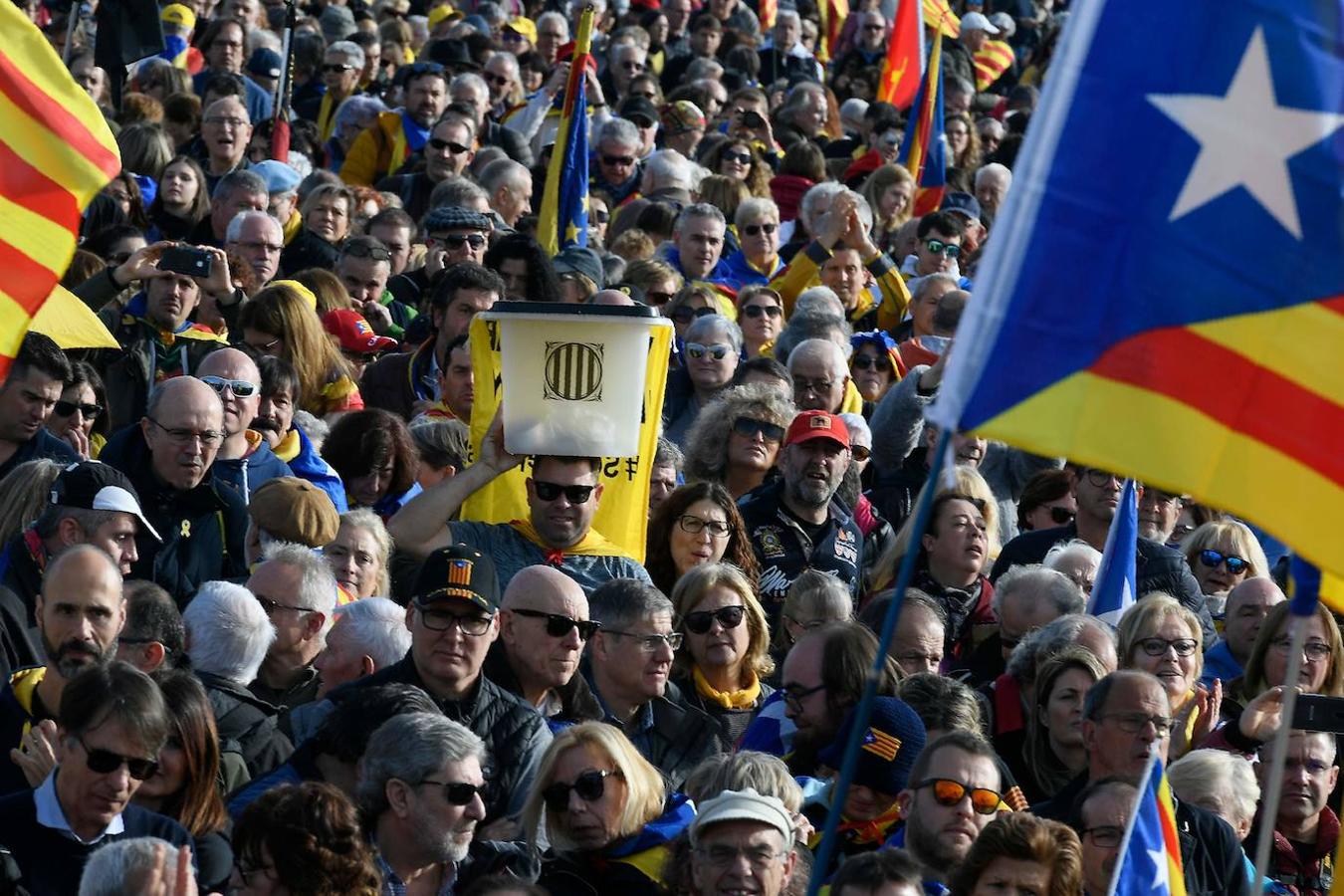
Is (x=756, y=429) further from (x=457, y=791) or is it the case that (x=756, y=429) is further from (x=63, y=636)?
(x=457, y=791)

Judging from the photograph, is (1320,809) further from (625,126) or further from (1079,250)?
(625,126)

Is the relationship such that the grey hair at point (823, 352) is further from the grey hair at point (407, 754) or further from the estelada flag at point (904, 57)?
the estelada flag at point (904, 57)

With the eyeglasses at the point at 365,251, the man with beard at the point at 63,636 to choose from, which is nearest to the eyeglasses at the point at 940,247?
the eyeglasses at the point at 365,251

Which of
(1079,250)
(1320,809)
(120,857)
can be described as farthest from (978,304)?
(1320,809)

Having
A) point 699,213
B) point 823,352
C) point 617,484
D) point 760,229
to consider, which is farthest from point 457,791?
point 760,229

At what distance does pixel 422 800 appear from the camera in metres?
6.30

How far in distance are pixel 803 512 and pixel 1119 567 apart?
3.86 ft

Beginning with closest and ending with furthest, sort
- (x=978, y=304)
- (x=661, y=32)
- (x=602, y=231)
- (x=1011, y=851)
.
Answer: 1. (x=978, y=304)
2. (x=1011, y=851)
3. (x=602, y=231)
4. (x=661, y=32)

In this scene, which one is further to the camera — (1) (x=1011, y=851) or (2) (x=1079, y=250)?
(1) (x=1011, y=851)

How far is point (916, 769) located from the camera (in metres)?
6.90

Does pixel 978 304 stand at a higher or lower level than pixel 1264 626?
higher

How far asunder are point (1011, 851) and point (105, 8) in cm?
883

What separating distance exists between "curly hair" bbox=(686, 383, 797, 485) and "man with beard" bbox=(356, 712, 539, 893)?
408 cm

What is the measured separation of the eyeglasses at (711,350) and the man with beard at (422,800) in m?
5.13
